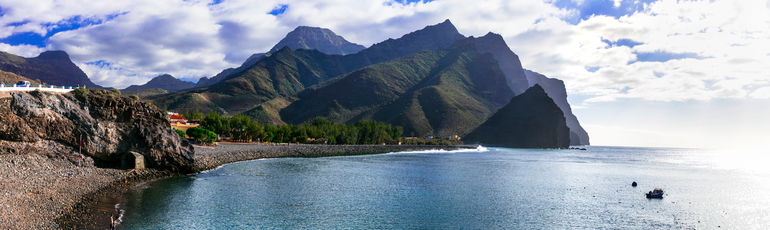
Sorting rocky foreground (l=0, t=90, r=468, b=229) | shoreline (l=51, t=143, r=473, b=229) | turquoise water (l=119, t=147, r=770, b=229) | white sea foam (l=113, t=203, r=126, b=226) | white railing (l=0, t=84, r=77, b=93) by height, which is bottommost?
turquoise water (l=119, t=147, r=770, b=229)

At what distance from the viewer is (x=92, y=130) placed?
5478 centimetres

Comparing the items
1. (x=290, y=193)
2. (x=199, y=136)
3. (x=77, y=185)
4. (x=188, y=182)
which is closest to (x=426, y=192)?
(x=290, y=193)

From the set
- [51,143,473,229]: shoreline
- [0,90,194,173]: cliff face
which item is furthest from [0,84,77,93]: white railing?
[51,143,473,229]: shoreline

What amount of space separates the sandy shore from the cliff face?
2221 mm

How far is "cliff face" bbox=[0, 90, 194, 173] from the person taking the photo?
156 feet

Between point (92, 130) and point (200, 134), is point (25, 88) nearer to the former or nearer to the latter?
point (92, 130)

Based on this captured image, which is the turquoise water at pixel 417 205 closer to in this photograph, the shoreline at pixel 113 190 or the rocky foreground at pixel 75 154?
the shoreline at pixel 113 190

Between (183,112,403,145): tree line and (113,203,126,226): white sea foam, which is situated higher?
(183,112,403,145): tree line

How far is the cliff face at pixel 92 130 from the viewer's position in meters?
47.6

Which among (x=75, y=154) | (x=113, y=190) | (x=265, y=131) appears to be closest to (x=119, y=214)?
(x=113, y=190)

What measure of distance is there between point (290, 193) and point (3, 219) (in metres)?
28.6

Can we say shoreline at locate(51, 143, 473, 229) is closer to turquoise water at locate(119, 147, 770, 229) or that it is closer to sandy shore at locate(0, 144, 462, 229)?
sandy shore at locate(0, 144, 462, 229)

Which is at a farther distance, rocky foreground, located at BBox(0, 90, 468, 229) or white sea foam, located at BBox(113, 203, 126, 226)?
white sea foam, located at BBox(113, 203, 126, 226)

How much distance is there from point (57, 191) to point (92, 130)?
21.4 meters
